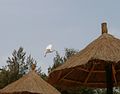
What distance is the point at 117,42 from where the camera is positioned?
5438mm

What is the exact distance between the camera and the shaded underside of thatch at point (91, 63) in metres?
4.80

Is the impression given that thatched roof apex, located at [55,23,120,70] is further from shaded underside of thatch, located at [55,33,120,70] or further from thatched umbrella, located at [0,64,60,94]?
thatched umbrella, located at [0,64,60,94]

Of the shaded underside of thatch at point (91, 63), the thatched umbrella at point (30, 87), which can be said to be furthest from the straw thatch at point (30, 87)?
the shaded underside of thatch at point (91, 63)

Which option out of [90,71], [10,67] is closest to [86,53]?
[90,71]

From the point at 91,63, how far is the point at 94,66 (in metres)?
1.29

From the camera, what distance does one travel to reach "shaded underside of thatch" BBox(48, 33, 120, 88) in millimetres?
4805

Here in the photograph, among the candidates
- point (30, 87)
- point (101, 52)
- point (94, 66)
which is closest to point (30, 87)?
point (30, 87)

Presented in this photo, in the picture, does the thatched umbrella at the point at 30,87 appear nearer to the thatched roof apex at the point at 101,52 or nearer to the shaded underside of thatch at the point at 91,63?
the shaded underside of thatch at the point at 91,63

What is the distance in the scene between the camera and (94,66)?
22.0 ft

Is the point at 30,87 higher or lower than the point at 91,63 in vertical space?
lower

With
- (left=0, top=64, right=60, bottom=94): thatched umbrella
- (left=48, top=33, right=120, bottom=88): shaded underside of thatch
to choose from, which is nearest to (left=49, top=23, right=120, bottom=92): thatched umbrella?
(left=48, top=33, right=120, bottom=88): shaded underside of thatch

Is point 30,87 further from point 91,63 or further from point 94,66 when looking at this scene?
point 91,63

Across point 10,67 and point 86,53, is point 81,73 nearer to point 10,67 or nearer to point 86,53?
point 86,53

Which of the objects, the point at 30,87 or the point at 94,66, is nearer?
the point at 94,66
